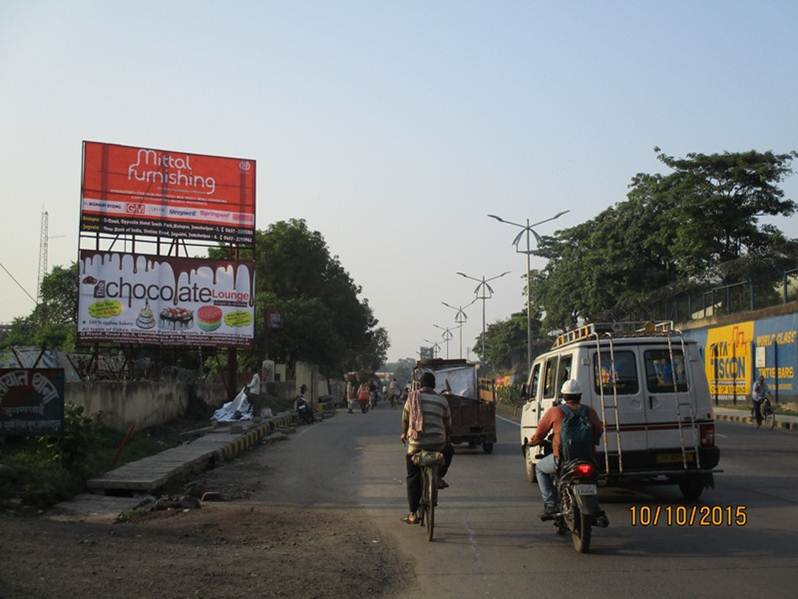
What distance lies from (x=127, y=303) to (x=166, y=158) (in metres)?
5.69

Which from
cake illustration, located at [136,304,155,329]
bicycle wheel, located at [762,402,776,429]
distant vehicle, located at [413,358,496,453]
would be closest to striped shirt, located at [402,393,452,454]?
distant vehicle, located at [413,358,496,453]

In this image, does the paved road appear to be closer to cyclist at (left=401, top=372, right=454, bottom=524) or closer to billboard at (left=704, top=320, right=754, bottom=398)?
cyclist at (left=401, top=372, right=454, bottom=524)

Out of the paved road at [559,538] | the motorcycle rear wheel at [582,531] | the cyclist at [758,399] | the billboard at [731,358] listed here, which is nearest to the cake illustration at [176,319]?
the paved road at [559,538]

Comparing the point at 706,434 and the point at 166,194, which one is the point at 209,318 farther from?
the point at 706,434

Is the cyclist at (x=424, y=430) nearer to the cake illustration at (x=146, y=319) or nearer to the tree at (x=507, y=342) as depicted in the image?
the cake illustration at (x=146, y=319)

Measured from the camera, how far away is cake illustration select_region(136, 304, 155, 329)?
102 ft

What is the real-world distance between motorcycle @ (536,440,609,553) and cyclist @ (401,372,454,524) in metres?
1.44

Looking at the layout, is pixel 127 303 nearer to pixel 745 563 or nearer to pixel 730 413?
pixel 730 413

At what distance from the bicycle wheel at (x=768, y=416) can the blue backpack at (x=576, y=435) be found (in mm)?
21662

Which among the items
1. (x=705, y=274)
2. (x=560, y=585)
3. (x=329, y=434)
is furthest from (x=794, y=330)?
(x=560, y=585)

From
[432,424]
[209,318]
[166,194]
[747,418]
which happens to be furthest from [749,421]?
[432,424]

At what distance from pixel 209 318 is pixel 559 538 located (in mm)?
25246

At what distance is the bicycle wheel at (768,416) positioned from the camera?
1086 inches

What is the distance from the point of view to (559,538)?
8.90 meters
